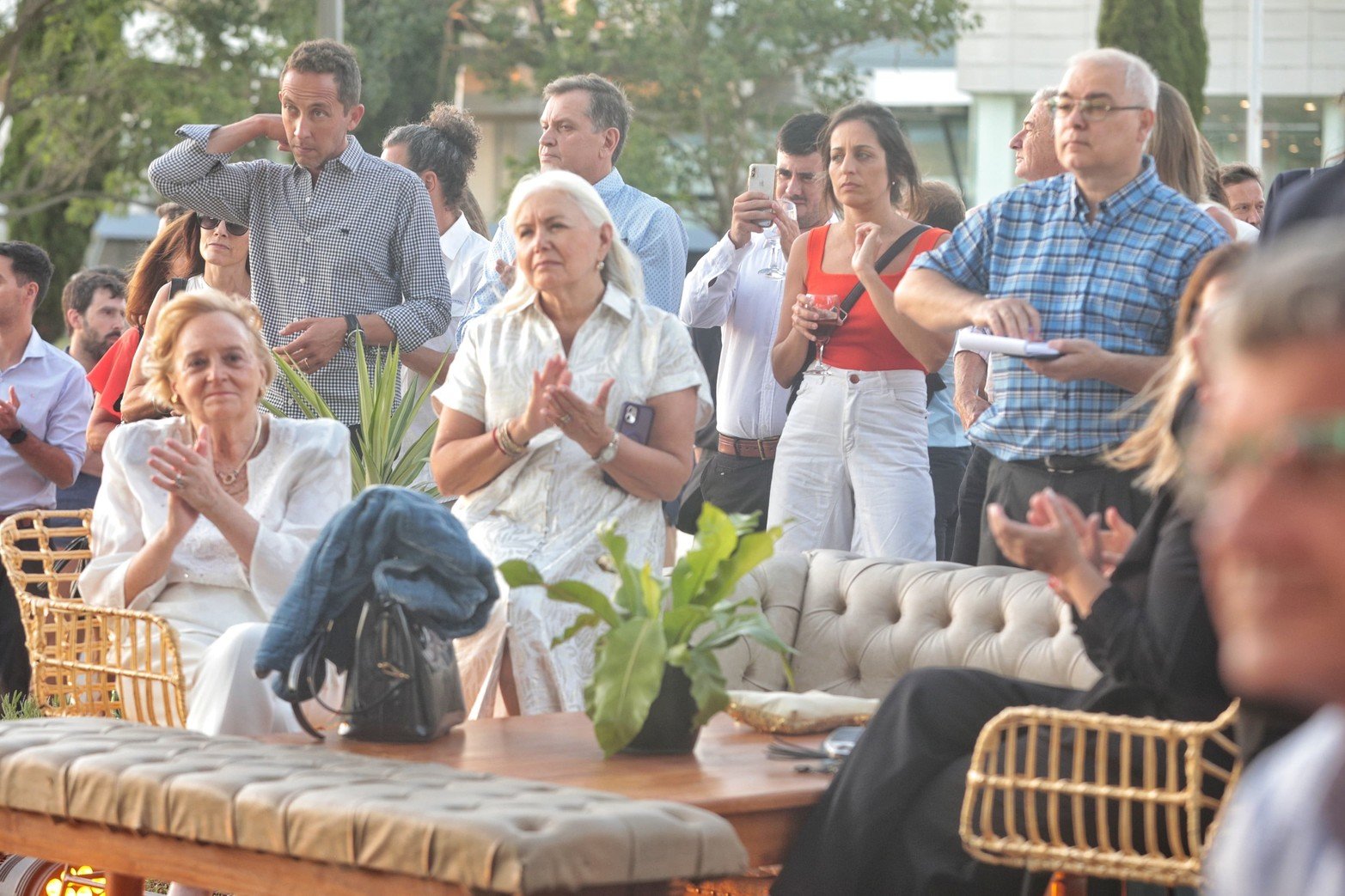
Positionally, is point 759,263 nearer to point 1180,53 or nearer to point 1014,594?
point 1014,594

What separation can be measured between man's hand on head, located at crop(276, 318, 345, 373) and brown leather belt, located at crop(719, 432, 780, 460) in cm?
133

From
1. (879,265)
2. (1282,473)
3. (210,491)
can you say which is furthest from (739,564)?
(1282,473)

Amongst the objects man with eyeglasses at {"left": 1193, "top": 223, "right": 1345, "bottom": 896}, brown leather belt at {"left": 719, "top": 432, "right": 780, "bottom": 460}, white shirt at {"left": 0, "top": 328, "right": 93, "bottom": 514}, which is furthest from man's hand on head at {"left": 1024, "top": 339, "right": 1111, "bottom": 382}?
white shirt at {"left": 0, "top": 328, "right": 93, "bottom": 514}

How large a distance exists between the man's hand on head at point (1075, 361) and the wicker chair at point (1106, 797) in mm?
1179

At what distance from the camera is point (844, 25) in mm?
21562

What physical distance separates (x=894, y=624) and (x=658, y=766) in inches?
45.1

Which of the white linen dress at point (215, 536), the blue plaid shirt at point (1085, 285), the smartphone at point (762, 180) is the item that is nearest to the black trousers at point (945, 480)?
the smartphone at point (762, 180)

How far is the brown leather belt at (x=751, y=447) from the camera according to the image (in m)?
6.25

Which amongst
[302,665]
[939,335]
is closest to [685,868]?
[302,665]

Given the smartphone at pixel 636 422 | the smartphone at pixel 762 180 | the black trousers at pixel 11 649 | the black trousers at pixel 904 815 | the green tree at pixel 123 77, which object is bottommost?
the black trousers at pixel 11 649

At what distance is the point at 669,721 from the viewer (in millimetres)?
3811

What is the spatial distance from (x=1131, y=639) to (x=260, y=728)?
2090 millimetres

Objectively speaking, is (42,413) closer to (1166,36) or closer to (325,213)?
(325,213)

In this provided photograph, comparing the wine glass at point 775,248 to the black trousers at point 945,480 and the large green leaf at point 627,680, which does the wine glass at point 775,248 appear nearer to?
the black trousers at point 945,480
